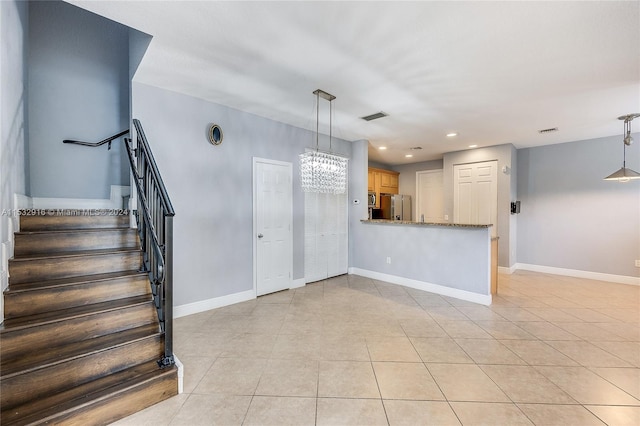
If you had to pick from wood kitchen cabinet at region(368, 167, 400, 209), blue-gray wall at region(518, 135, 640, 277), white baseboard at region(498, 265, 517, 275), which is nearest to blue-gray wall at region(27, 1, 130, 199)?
wood kitchen cabinet at region(368, 167, 400, 209)

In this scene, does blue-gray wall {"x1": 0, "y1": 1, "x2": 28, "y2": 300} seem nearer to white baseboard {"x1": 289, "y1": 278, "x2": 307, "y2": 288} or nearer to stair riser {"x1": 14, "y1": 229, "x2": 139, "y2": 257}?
stair riser {"x1": 14, "y1": 229, "x2": 139, "y2": 257}

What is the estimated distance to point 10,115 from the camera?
1.98 m

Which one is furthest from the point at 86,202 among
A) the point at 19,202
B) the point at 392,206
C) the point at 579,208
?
the point at 579,208

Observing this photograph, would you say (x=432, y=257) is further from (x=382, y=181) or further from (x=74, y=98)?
(x=74, y=98)

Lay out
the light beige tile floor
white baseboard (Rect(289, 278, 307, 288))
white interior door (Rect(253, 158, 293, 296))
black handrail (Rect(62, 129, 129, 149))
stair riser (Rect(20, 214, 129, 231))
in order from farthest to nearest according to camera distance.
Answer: white baseboard (Rect(289, 278, 307, 288)) → white interior door (Rect(253, 158, 293, 296)) → black handrail (Rect(62, 129, 129, 149)) → stair riser (Rect(20, 214, 129, 231)) → the light beige tile floor

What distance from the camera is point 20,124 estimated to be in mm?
2262

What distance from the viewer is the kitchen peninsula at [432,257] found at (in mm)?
3740

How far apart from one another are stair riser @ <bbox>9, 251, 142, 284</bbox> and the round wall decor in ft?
5.43

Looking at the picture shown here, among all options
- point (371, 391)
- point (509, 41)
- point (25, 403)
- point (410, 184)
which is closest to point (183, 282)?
point (25, 403)

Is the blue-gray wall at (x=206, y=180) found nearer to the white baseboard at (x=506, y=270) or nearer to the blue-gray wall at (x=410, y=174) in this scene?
the blue-gray wall at (x=410, y=174)

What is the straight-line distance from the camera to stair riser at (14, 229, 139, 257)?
2.12m

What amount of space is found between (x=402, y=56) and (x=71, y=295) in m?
3.18

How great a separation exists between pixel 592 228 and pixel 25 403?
755cm

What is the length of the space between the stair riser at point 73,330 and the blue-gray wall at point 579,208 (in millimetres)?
6764
